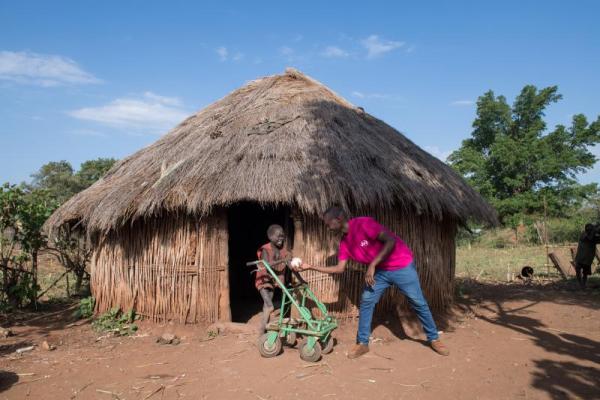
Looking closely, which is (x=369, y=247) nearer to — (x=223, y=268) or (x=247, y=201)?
(x=247, y=201)

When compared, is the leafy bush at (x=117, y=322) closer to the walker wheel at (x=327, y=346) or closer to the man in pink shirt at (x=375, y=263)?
the walker wheel at (x=327, y=346)

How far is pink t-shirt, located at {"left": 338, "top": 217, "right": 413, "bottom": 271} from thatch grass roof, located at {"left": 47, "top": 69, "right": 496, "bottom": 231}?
873mm

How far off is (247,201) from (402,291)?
2.38 m

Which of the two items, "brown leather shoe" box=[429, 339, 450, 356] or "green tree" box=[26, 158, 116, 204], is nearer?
"brown leather shoe" box=[429, 339, 450, 356]

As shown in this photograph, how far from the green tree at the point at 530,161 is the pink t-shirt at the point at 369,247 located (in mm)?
21054

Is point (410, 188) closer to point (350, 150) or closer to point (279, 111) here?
point (350, 150)

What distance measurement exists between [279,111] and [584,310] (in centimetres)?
587

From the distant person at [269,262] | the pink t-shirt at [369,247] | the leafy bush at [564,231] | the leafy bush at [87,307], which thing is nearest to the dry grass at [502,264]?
the leafy bush at [564,231]

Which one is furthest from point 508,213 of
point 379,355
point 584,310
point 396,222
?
point 379,355

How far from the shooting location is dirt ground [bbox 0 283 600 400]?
12.4ft

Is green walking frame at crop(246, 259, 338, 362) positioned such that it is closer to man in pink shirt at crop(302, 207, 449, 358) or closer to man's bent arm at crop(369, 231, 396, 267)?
man in pink shirt at crop(302, 207, 449, 358)

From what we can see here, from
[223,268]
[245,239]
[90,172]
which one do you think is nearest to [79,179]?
[90,172]

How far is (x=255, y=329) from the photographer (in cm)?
543

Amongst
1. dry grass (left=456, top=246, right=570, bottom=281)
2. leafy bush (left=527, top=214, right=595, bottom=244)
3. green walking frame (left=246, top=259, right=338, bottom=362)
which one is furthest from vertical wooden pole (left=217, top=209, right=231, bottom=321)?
leafy bush (left=527, top=214, right=595, bottom=244)
